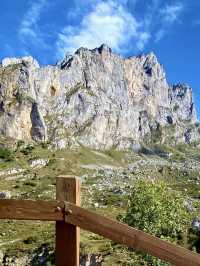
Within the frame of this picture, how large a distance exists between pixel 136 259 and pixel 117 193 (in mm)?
125619

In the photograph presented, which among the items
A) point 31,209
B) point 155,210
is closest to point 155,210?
point 155,210

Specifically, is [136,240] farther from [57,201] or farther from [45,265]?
[45,265]

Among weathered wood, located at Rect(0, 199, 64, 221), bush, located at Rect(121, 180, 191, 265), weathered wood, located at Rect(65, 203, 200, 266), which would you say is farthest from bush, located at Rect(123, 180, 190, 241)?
weathered wood, located at Rect(65, 203, 200, 266)

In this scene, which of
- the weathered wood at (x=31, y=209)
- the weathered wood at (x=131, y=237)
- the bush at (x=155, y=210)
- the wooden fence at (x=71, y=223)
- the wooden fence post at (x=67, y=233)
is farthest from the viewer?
the bush at (x=155, y=210)

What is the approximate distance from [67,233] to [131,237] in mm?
807

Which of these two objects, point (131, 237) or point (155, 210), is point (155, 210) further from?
point (131, 237)

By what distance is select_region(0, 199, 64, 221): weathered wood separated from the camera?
6137mm

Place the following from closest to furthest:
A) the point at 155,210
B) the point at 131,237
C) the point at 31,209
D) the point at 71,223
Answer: the point at 131,237
the point at 71,223
the point at 31,209
the point at 155,210

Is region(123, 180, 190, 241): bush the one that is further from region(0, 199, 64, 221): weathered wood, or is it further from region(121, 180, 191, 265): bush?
region(0, 199, 64, 221): weathered wood

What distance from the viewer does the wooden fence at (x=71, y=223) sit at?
18.6 feet

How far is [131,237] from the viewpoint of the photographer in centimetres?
572

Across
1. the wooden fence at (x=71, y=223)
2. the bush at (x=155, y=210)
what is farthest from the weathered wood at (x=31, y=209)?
the bush at (x=155, y=210)

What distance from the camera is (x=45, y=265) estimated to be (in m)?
43.7

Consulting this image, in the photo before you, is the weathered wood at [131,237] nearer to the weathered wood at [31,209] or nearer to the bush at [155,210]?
the weathered wood at [31,209]
